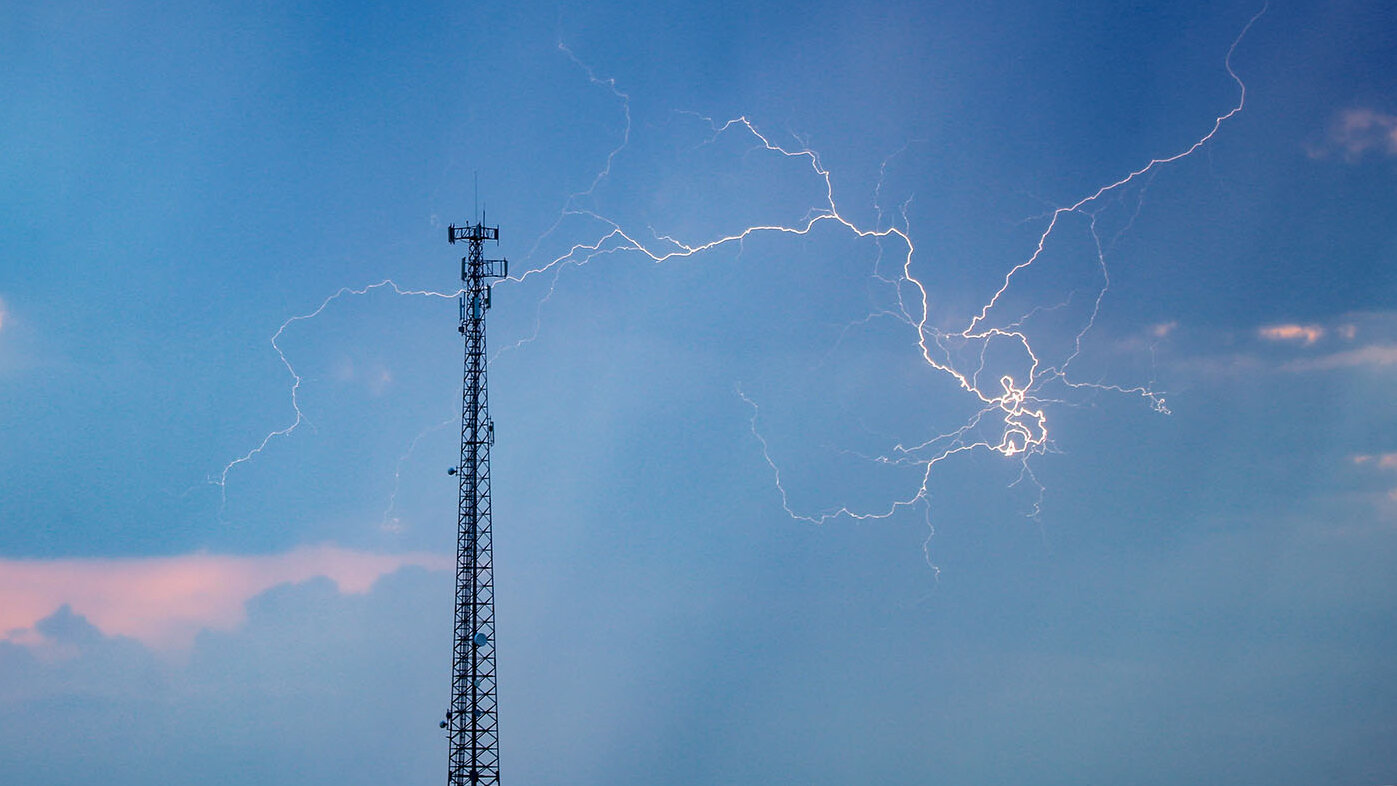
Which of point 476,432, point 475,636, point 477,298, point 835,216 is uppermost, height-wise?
point 835,216

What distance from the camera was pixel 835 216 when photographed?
143ft

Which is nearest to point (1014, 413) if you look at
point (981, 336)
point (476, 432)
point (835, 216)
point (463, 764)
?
point (981, 336)

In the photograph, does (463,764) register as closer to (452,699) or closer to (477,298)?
(452,699)

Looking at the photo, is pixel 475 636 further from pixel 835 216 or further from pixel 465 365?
pixel 835 216

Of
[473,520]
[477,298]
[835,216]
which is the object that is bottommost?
[473,520]

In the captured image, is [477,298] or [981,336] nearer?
[477,298]

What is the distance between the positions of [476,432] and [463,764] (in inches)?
351

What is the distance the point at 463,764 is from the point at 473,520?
254 inches

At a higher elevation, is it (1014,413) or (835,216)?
(835,216)

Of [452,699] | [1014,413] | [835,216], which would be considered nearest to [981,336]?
[1014,413]

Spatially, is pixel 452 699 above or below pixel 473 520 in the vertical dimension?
below

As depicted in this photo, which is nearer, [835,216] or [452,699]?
[452,699]

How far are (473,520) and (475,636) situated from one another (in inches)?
124

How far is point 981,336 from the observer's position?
42312 millimetres
